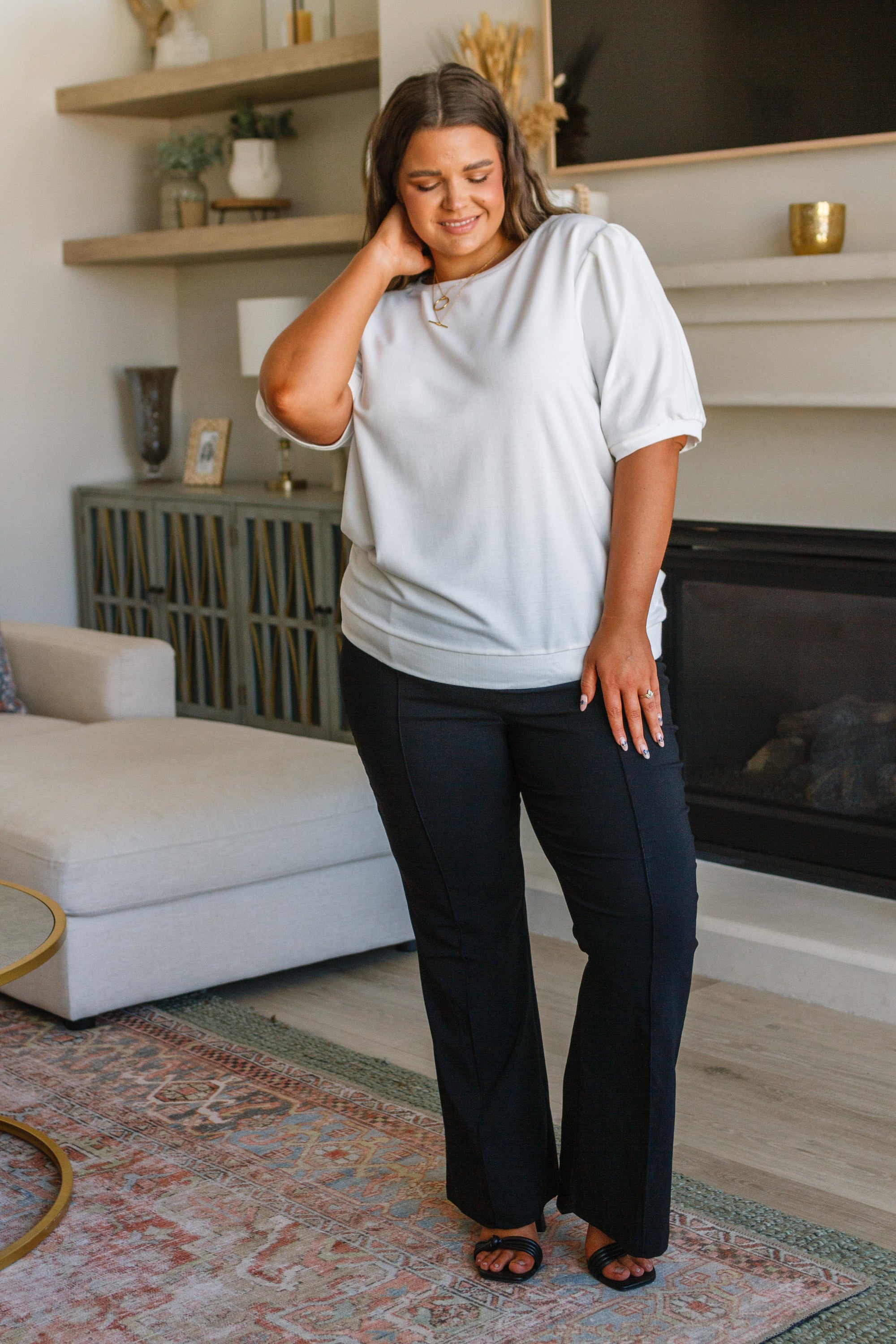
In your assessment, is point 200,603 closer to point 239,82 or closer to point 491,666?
point 239,82

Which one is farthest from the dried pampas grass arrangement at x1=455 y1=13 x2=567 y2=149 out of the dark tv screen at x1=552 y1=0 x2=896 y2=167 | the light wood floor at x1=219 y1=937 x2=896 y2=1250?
the light wood floor at x1=219 y1=937 x2=896 y2=1250

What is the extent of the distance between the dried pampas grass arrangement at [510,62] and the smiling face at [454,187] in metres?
1.91

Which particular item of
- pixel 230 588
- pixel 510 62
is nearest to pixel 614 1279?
pixel 510 62

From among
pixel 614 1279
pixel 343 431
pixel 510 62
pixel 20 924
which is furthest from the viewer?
pixel 510 62

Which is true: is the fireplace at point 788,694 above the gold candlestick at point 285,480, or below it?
below

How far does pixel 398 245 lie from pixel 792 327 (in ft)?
5.04

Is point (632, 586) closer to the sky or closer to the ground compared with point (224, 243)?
closer to the ground

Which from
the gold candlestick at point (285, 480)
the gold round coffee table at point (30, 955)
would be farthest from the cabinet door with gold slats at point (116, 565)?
the gold round coffee table at point (30, 955)

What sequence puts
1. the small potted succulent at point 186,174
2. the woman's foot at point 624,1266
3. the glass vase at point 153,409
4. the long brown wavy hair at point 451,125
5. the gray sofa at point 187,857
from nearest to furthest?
the long brown wavy hair at point 451,125 < the woman's foot at point 624,1266 < the gray sofa at point 187,857 < the small potted succulent at point 186,174 < the glass vase at point 153,409

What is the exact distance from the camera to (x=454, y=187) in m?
1.56

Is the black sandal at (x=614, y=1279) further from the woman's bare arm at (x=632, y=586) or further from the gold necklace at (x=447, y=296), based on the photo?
the gold necklace at (x=447, y=296)

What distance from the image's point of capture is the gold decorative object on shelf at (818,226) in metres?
2.88

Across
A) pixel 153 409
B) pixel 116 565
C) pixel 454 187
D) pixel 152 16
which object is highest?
pixel 152 16

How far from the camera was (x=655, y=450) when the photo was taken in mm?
1577
